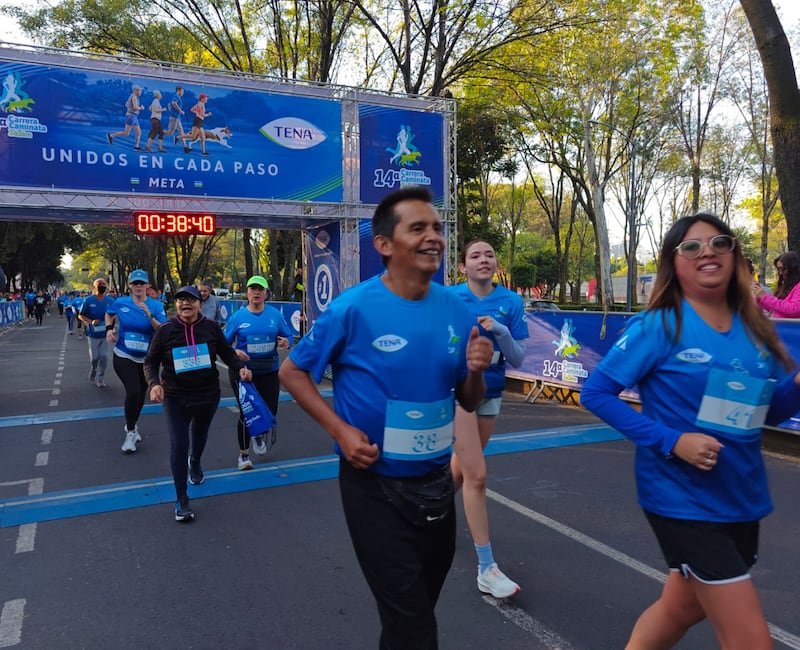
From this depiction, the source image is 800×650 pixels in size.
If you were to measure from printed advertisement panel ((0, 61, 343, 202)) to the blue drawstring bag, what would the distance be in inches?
267

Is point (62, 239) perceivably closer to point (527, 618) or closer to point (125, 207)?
point (125, 207)

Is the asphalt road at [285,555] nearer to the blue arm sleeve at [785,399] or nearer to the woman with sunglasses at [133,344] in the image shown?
the woman with sunglasses at [133,344]

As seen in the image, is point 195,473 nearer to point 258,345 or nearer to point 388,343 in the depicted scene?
point 258,345

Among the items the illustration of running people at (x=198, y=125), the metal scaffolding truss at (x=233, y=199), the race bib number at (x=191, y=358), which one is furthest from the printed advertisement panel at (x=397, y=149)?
the race bib number at (x=191, y=358)

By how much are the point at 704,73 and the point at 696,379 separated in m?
27.2

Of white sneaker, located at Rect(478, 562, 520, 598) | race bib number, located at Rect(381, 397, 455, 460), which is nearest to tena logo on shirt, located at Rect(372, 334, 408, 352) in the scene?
race bib number, located at Rect(381, 397, 455, 460)

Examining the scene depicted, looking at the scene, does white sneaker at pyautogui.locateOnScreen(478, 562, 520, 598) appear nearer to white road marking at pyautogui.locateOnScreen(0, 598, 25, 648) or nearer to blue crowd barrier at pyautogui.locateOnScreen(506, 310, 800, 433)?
white road marking at pyautogui.locateOnScreen(0, 598, 25, 648)

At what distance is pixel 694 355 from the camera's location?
200 centimetres

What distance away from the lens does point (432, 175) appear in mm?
13008

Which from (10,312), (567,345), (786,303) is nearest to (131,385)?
(567,345)

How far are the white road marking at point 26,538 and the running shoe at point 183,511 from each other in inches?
37.4

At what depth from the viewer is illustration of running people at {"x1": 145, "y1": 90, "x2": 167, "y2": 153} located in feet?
36.1

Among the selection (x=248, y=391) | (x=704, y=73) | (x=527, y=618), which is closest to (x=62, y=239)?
(x=704, y=73)

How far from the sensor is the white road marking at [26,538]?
4.30 meters
